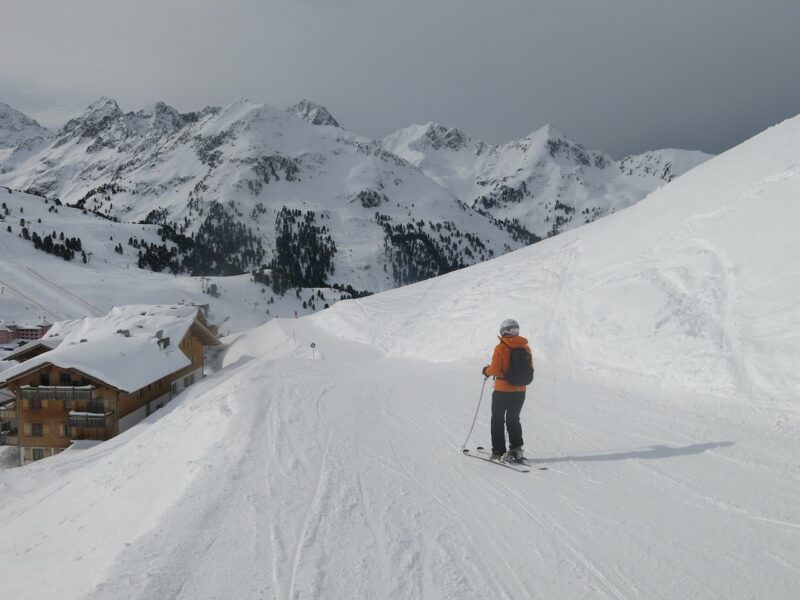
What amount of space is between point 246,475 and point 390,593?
316 cm

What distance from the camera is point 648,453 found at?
23.8 ft

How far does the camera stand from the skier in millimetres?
6758

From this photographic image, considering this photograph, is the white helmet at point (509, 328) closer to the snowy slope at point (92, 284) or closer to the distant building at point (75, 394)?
the distant building at point (75, 394)

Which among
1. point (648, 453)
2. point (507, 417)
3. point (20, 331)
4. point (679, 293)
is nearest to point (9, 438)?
point (507, 417)

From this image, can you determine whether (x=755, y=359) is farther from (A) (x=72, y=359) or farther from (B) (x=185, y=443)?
(A) (x=72, y=359)

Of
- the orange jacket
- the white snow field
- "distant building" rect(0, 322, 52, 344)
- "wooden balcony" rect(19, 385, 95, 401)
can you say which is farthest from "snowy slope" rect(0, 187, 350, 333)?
the orange jacket

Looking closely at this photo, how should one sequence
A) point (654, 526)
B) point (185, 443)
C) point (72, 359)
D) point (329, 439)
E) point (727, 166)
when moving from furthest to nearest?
point (72, 359)
point (727, 166)
point (185, 443)
point (329, 439)
point (654, 526)

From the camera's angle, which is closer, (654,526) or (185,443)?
(654,526)

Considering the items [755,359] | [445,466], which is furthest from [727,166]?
[445,466]

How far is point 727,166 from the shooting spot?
20.4m

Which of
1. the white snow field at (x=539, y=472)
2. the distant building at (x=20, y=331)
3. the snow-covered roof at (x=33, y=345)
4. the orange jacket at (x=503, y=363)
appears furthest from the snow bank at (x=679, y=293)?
the distant building at (x=20, y=331)

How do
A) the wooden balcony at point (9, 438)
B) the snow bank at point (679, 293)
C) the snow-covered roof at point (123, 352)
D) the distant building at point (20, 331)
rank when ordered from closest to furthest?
the snow bank at point (679, 293)
the snow-covered roof at point (123, 352)
the wooden balcony at point (9, 438)
the distant building at point (20, 331)

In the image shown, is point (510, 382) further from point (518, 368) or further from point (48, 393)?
point (48, 393)

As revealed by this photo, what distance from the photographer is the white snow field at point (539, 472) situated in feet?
13.9
